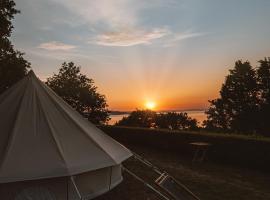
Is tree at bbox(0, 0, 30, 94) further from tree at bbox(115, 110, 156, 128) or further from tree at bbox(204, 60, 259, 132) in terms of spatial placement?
tree at bbox(204, 60, 259, 132)

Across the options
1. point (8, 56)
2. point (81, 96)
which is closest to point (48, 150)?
point (8, 56)

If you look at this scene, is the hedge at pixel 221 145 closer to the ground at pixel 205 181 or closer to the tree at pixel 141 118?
the ground at pixel 205 181

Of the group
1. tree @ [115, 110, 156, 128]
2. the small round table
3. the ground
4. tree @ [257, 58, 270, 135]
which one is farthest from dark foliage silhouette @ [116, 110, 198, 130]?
the ground

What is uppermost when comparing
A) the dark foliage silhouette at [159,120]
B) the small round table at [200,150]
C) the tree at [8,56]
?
the tree at [8,56]

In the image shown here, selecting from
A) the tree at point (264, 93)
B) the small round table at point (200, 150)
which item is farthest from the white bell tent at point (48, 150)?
the tree at point (264, 93)

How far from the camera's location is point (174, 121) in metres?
49.9

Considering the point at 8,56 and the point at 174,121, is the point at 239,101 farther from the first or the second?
the point at 8,56

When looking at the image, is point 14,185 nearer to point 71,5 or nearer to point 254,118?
point 71,5

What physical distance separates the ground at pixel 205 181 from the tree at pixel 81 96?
22.4 meters

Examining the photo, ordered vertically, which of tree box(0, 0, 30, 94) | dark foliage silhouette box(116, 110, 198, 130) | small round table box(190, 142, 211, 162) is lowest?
dark foliage silhouette box(116, 110, 198, 130)

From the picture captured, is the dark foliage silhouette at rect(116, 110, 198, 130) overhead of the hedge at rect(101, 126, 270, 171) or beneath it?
beneath

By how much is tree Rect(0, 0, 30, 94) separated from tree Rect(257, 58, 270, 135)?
3577 centimetres

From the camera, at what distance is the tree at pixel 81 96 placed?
3638 cm

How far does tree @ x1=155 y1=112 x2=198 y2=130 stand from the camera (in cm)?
4928
